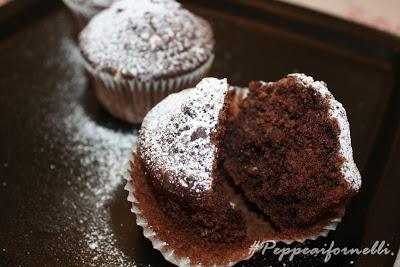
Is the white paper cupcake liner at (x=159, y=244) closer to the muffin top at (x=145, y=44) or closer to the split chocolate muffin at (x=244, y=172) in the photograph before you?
the split chocolate muffin at (x=244, y=172)

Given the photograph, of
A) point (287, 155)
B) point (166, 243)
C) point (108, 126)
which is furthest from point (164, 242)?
point (108, 126)

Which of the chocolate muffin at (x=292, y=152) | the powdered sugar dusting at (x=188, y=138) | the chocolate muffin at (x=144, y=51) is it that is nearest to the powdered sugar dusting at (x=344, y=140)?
the chocolate muffin at (x=292, y=152)

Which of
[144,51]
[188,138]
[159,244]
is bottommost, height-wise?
[159,244]

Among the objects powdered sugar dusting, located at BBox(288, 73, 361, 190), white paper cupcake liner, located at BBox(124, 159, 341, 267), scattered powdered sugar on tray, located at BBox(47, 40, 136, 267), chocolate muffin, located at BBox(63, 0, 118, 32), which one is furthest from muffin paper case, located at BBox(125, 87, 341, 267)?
chocolate muffin, located at BBox(63, 0, 118, 32)

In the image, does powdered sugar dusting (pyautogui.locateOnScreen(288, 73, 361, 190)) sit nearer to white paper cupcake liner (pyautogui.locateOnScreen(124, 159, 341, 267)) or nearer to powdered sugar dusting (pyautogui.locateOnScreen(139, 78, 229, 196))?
white paper cupcake liner (pyautogui.locateOnScreen(124, 159, 341, 267))

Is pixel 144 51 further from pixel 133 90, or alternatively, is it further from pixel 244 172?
pixel 244 172

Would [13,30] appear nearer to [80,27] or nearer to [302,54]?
[80,27]

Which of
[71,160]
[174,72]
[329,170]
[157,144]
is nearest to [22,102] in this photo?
[71,160]

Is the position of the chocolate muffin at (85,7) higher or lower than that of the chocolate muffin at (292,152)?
lower
